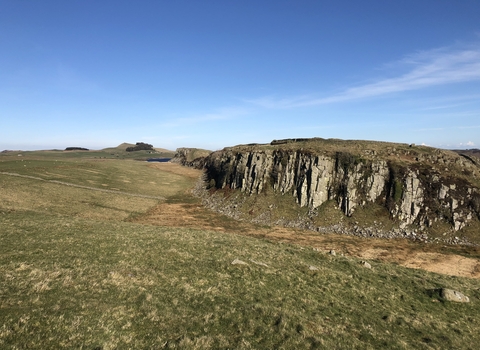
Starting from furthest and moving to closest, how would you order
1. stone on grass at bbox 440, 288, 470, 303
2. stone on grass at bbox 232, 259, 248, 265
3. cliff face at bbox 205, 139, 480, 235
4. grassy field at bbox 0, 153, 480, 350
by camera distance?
1. cliff face at bbox 205, 139, 480, 235
2. stone on grass at bbox 232, 259, 248, 265
3. stone on grass at bbox 440, 288, 470, 303
4. grassy field at bbox 0, 153, 480, 350

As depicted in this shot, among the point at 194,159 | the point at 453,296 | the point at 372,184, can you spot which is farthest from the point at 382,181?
the point at 194,159

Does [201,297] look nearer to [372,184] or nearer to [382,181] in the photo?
[372,184]

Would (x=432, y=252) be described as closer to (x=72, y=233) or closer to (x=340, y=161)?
(x=340, y=161)

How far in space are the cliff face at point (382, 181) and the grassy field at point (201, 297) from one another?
95.3ft

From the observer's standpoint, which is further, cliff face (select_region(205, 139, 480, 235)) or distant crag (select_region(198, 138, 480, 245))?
cliff face (select_region(205, 139, 480, 235))

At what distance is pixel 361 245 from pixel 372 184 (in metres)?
19.8

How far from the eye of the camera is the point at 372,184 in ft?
201

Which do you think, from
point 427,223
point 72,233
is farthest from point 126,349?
point 427,223

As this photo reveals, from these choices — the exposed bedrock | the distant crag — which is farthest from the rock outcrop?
the exposed bedrock

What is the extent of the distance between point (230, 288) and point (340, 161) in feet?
184

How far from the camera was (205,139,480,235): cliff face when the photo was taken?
54062mm

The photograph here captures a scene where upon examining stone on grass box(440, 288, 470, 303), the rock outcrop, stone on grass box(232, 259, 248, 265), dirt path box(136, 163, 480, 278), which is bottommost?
dirt path box(136, 163, 480, 278)

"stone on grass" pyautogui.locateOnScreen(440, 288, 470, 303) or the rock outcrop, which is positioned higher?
the rock outcrop

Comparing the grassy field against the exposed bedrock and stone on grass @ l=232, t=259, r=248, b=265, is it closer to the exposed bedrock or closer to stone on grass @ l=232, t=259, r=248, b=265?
stone on grass @ l=232, t=259, r=248, b=265
